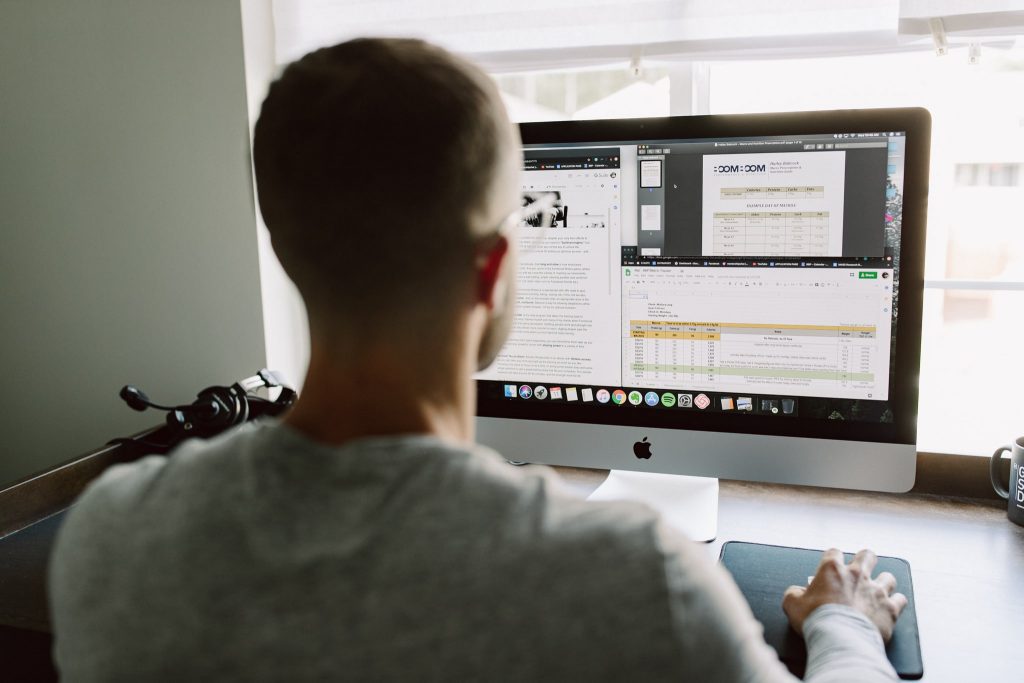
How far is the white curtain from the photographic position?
4.28ft

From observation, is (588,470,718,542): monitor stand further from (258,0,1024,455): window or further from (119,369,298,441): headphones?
(119,369,298,441): headphones

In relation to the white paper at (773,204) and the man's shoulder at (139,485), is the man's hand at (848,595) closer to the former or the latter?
the white paper at (773,204)

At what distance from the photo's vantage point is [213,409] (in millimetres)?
1384

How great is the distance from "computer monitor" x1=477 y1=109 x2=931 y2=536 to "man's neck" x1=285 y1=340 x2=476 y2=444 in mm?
569

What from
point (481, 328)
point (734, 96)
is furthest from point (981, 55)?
point (481, 328)

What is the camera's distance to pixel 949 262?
4.89 m

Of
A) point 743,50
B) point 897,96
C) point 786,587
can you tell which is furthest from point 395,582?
point 897,96

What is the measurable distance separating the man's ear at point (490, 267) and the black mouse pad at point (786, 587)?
52 centimetres

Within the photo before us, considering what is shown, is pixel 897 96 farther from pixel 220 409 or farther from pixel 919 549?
pixel 220 409

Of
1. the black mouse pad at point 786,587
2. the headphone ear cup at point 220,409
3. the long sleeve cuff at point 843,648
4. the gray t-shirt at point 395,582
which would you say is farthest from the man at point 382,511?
the headphone ear cup at point 220,409

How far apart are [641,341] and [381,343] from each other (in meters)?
0.61

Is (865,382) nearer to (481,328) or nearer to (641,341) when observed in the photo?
(641,341)

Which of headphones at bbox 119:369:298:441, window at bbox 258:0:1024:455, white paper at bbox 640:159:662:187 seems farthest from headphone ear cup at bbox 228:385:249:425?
white paper at bbox 640:159:662:187

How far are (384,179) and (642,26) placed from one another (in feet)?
3.51
